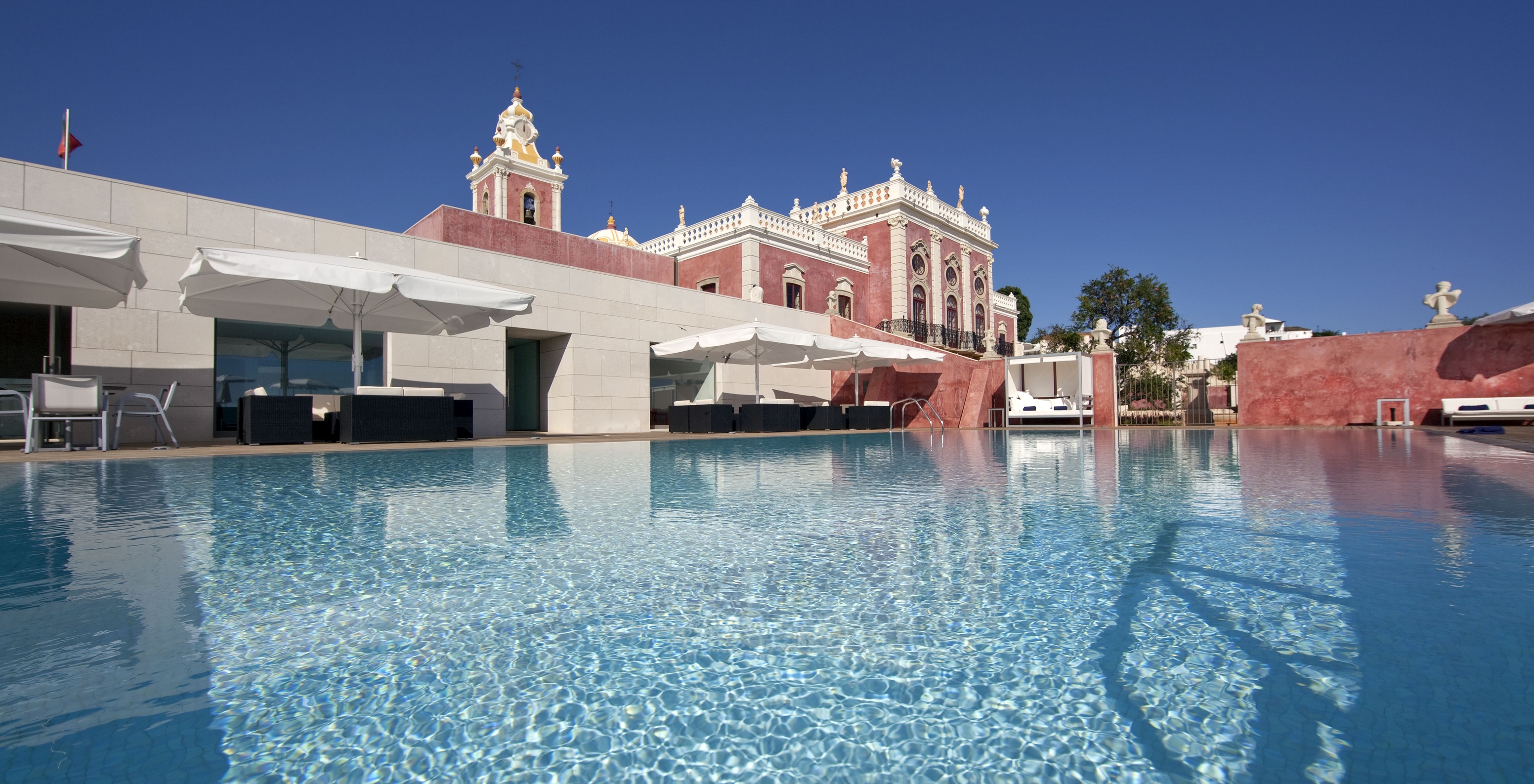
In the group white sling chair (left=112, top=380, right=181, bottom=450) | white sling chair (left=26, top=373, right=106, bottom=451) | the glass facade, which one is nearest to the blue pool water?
white sling chair (left=26, top=373, right=106, bottom=451)

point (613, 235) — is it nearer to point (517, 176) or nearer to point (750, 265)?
point (517, 176)

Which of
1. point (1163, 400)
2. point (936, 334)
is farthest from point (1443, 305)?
point (936, 334)

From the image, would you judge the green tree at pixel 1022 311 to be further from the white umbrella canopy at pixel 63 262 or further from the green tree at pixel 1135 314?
the white umbrella canopy at pixel 63 262

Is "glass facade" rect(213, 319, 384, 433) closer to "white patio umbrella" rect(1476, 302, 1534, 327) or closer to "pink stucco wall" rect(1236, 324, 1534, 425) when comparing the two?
"pink stucco wall" rect(1236, 324, 1534, 425)

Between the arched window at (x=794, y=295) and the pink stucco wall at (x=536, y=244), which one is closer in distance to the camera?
the pink stucco wall at (x=536, y=244)

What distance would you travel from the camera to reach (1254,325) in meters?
17.0

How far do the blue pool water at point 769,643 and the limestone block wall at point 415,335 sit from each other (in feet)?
23.5

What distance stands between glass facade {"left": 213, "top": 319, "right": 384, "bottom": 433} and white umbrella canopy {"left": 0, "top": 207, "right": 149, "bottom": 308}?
207cm

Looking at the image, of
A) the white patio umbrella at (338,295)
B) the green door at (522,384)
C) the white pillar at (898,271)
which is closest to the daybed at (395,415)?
the white patio umbrella at (338,295)

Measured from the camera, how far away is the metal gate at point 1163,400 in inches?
744

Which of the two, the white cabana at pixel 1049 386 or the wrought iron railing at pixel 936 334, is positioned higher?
the wrought iron railing at pixel 936 334

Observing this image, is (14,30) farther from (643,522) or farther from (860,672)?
(860,672)

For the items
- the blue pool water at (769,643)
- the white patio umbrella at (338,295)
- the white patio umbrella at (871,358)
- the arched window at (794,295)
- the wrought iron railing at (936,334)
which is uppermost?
the arched window at (794,295)

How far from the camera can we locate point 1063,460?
23.4 ft
